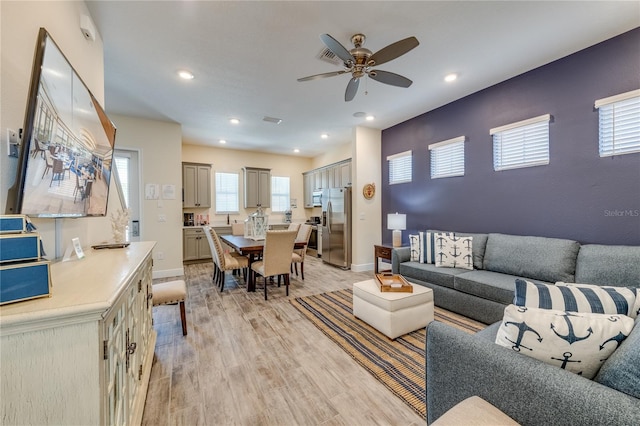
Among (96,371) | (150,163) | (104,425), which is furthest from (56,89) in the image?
(150,163)

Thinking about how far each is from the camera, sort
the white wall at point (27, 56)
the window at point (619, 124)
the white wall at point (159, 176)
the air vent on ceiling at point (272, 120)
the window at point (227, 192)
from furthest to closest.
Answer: the window at point (227, 192), the air vent on ceiling at point (272, 120), the white wall at point (159, 176), the window at point (619, 124), the white wall at point (27, 56)

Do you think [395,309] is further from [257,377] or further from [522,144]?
[522,144]

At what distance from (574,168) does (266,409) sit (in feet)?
12.3

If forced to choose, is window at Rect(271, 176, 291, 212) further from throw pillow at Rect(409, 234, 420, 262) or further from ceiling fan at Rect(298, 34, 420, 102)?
ceiling fan at Rect(298, 34, 420, 102)

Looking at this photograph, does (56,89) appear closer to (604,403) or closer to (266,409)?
(266,409)

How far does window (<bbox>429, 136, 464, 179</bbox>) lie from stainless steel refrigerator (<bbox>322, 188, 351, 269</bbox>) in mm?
1691

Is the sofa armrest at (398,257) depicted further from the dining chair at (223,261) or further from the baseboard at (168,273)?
the baseboard at (168,273)

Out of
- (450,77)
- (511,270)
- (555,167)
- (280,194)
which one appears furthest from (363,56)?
(280,194)

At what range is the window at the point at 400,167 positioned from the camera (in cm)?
468

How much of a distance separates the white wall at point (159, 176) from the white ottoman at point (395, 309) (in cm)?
377

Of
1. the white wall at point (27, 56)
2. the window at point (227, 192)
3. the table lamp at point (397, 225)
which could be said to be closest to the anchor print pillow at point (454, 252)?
the table lamp at point (397, 225)

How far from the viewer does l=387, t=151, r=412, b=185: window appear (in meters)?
4.68

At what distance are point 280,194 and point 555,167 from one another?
5.98 m

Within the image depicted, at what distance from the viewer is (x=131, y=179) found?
14.6ft
